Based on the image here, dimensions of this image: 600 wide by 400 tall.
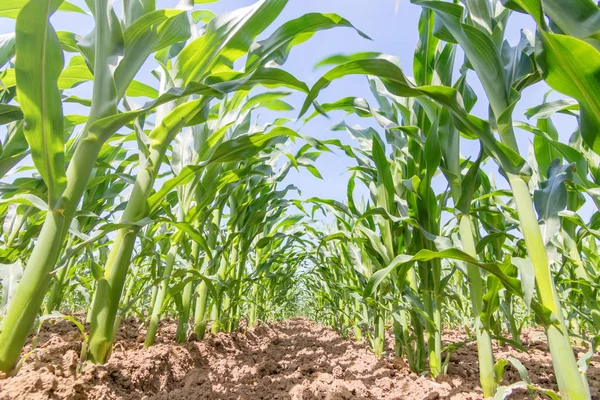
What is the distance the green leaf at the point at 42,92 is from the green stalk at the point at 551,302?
1.16 metres

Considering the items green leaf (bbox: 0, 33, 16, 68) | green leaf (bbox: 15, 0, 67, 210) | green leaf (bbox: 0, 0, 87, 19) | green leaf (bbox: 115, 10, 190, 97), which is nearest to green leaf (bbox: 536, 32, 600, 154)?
green leaf (bbox: 115, 10, 190, 97)

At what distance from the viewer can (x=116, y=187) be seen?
1.92 meters

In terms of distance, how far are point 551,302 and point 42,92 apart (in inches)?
51.6

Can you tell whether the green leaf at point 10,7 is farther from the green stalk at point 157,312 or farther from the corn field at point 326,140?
the green stalk at point 157,312

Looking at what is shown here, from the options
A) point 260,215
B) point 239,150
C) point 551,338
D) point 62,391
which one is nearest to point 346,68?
point 239,150

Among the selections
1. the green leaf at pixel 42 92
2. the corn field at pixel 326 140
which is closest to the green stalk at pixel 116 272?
the corn field at pixel 326 140

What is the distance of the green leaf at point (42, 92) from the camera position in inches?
31.1

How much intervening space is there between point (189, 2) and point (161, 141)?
48 centimetres

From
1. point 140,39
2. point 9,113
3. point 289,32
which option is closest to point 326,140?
point 289,32

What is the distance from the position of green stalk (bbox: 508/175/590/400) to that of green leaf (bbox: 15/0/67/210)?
1.16 m

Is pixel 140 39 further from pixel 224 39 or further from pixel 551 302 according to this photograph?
pixel 551 302

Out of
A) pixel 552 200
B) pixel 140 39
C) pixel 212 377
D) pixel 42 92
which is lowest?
pixel 212 377

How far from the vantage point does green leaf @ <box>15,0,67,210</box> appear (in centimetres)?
79

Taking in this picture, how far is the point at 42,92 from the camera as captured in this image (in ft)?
2.70
